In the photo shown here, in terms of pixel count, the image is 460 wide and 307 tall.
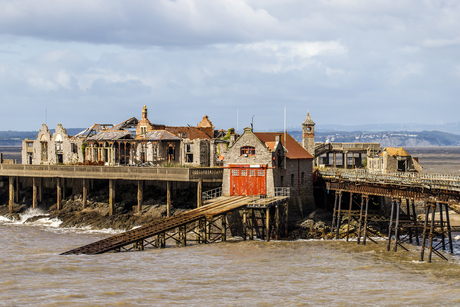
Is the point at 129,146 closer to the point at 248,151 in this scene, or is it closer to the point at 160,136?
the point at 160,136

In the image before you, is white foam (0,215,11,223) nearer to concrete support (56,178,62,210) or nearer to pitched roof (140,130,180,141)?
concrete support (56,178,62,210)

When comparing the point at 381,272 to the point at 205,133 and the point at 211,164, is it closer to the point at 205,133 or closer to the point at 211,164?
the point at 211,164

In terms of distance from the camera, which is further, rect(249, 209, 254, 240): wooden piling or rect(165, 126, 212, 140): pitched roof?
rect(165, 126, 212, 140): pitched roof

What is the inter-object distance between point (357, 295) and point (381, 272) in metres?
5.90

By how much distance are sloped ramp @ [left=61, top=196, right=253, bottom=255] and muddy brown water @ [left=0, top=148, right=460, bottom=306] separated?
3.45 feet

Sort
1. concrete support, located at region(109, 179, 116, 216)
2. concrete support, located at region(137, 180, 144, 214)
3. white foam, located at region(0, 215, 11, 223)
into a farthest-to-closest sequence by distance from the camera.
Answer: white foam, located at region(0, 215, 11, 223), concrete support, located at region(109, 179, 116, 216), concrete support, located at region(137, 180, 144, 214)

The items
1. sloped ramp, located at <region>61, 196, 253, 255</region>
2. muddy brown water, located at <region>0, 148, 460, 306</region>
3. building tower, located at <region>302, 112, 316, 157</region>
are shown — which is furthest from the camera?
building tower, located at <region>302, 112, 316, 157</region>

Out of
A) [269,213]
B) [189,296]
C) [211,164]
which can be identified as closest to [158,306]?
[189,296]

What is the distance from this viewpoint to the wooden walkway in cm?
3956

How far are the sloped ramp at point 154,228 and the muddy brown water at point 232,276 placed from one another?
3.45 ft

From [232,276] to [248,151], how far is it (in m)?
18.1

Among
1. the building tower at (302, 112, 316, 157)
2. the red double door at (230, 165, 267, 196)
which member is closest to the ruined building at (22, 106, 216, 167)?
the building tower at (302, 112, 316, 157)

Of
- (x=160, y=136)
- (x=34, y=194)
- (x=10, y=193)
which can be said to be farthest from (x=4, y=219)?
(x=160, y=136)

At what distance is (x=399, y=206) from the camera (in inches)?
1634
